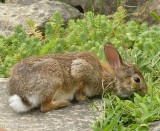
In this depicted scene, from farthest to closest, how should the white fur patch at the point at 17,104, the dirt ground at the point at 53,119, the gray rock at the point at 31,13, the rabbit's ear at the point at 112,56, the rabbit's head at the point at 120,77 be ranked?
the gray rock at the point at 31,13, the rabbit's ear at the point at 112,56, the rabbit's head at the point at 120,77, the white fur patch at the point at 17,104, the dirt ground at the point at 53,119

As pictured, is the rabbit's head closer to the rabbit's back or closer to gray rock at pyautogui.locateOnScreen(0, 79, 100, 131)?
the rabbit's back

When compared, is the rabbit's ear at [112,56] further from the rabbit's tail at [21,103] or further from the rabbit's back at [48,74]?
the rabbit's tail at [21,103]

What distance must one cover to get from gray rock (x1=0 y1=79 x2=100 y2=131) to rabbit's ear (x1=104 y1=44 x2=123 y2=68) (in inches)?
22.1

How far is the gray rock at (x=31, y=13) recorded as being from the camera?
9797 mm

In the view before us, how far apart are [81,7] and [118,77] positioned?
13.5ft

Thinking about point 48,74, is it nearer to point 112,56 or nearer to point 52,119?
point 52,119

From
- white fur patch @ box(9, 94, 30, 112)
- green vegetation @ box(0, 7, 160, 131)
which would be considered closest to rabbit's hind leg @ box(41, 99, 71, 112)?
white fur patch @ box(9, 94, 30, 112)

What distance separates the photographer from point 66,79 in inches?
267

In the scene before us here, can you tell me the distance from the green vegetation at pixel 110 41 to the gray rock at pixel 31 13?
48 cm

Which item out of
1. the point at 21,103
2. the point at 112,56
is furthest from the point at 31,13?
the point at 21,103

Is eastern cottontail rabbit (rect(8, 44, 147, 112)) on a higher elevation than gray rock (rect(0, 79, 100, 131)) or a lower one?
higher

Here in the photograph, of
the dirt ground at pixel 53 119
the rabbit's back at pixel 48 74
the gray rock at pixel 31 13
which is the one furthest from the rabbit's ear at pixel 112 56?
the gray rock at pixel 31 13

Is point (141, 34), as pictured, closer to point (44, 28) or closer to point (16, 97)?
point (44, 28)

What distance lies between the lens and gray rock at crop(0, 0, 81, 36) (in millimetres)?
9797
